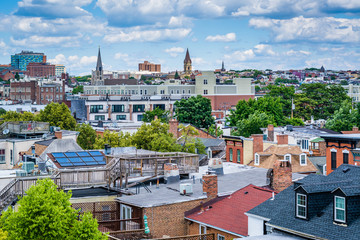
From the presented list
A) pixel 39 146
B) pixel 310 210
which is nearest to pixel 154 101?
pixel 39 146

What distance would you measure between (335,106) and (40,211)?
14729 centimetres

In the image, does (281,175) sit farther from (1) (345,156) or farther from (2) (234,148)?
(2) (234,148)

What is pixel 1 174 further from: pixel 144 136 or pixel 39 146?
pixel 144 136

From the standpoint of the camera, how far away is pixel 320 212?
2156cm

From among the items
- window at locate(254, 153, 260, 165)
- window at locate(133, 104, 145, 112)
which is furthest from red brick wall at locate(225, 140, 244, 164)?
window at locate(133, 104, 145, 112)

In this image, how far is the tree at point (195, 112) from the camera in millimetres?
123000

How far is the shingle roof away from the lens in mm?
26527

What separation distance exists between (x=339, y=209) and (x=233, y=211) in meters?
7.94

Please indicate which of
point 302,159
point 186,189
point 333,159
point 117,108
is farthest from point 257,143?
point 117,108

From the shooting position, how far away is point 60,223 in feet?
67.2

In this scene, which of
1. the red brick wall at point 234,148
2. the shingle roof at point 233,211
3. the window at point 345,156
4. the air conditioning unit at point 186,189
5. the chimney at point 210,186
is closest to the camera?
the shingle roof at point 233,211

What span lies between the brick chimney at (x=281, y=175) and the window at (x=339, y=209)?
1076cm

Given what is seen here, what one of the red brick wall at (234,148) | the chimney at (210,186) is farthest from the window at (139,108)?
the chimney at (210,186)

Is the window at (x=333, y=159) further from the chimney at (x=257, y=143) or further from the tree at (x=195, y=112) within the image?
the tree at (x=195, y=112)
